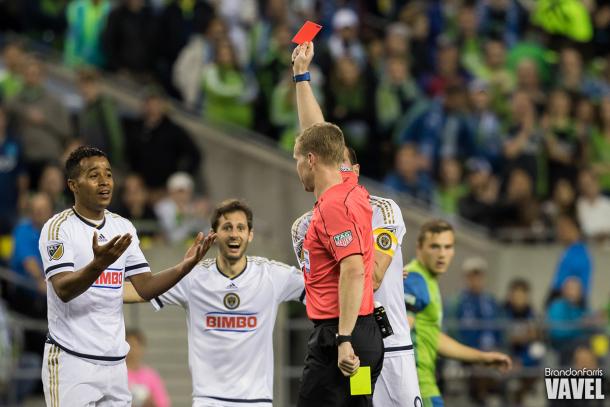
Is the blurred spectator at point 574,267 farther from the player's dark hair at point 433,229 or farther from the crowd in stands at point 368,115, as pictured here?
the player's dark hair at point 433,229

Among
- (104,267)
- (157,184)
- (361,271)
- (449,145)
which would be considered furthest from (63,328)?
(449,145)

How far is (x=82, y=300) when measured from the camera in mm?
9461

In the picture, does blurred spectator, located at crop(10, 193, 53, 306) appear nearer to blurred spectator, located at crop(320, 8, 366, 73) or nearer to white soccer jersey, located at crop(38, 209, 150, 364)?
blurred spectator, located at crop(320, 8, 366, 73)

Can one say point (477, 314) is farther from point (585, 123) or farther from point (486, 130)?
point (585, 123)

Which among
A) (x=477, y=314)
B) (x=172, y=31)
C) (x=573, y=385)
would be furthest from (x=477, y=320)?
(x=573, y=385)

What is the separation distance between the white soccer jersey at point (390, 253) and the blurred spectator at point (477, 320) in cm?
686

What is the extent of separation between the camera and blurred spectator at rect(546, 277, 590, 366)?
55.4 feet

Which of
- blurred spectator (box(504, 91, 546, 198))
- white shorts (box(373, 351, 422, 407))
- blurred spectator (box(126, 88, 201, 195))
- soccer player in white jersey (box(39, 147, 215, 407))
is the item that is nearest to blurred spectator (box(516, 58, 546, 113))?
blurred spectator (box(504, 91, 546, 198))

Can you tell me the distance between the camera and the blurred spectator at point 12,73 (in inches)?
742

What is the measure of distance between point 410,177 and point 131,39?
412cm

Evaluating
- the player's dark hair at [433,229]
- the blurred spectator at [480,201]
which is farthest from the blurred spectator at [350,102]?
the player's dark hair at [433,229]

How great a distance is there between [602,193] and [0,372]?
7.69m

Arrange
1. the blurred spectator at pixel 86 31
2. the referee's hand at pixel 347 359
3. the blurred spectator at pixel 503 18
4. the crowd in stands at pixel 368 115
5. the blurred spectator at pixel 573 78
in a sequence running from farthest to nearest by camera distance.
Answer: the blurred spectator at pixel 503 18 → the blurred spectator at pixel 573 78 → the blurred spectator at pixel 86 31 → the crowd in stands at pixel 368 115 → the referee's hand at pixel 347 359

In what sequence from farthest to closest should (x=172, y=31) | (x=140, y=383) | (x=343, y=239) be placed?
(x=172, y=31) < (x=140, y=383) < (x=343, y=239)
